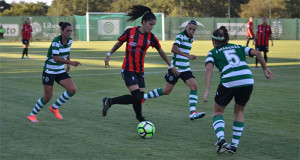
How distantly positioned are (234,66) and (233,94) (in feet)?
1.25

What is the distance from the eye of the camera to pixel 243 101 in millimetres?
6629

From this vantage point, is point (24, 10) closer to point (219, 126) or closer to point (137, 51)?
point (137, 51)

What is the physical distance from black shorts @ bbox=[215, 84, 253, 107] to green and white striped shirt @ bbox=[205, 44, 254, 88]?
6cm

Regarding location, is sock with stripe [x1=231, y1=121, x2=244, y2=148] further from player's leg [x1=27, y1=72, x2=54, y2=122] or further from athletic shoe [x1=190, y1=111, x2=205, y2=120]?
player's leg [x1=27, y1=72, x2=54, y2=122]

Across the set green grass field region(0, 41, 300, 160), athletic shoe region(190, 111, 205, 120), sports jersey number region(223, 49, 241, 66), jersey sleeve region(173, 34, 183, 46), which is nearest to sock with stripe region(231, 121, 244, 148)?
green grass field region(0, 41, 300, 160)

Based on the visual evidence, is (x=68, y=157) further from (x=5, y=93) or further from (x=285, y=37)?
(x=285, y=37)

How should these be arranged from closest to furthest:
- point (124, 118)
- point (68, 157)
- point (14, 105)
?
point (68, 157) < point (124, 118) < point (14, 105)

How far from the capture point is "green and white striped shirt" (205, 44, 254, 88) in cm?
650

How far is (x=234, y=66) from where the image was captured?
653cm

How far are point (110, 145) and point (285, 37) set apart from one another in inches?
2297

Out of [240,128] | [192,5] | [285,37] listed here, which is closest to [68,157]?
[240,128]

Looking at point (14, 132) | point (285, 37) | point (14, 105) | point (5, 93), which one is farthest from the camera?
point (285, 37)

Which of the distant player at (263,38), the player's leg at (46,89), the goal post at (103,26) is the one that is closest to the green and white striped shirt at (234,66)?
the player's leg at (46,89)

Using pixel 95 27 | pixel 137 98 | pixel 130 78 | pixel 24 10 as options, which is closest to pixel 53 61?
pixel 130 78
